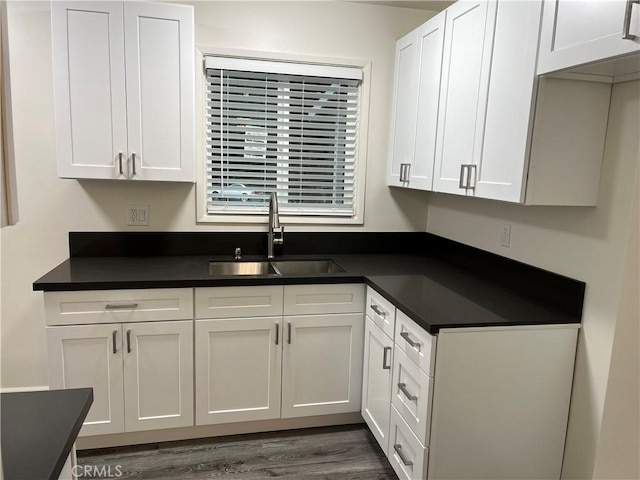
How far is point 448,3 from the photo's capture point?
9.52ft

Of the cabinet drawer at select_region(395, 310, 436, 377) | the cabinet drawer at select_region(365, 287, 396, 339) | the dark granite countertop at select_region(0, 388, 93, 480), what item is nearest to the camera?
the dark granite countertop at select_region(0, 388, 93, 480)

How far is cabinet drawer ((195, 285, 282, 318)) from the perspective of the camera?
2.37 metres

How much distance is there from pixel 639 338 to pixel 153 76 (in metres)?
2.43

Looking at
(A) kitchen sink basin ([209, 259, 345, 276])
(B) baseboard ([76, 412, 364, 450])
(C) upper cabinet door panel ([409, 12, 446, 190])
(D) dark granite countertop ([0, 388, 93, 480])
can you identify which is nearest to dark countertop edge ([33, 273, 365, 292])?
(A) kitchen sink basin ([209, 259, 345, 276])

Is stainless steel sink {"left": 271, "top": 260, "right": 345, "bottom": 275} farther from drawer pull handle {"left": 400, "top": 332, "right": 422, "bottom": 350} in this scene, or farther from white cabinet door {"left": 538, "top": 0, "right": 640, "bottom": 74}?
white cabinet door {"left": 538, "top": 0, "right": 640, "bottom": 74}

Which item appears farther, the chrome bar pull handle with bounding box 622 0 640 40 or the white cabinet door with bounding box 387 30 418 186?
the white cabinet door with bounding box 387 30 418 186

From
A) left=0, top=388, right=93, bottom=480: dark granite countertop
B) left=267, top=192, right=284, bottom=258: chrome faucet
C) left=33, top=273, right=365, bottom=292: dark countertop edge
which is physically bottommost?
left=33, top=273, right=365, bottom=292: dark countertop edge

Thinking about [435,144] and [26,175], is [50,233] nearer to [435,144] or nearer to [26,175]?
[26,175]

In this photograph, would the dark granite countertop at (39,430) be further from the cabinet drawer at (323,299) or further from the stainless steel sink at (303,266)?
the stainless steel sink at (303,266)

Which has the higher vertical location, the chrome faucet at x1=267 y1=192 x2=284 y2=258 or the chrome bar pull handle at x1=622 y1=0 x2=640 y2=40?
the chrome bar pull handle at x1=622 y1=0 x2=640 y2=40

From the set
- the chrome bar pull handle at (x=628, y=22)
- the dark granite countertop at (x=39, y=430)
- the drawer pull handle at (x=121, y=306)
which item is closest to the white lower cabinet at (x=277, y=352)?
the drawer pull handle at (x=121, y=306)

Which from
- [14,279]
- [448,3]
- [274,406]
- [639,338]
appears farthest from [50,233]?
[639,338]

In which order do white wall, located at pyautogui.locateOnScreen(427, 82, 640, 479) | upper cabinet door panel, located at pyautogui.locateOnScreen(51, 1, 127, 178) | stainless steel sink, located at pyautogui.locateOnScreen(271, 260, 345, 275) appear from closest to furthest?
white wall, located at pyautogui.locateOnScreen(427, 82, 640, 479)
upper cabinet door panel, located at pyautogui.locateOnScreen(51, 1, 127, 178)
stainless steel sink, located at pyautogui.locateOnScreen(271, 260, 345, 275)

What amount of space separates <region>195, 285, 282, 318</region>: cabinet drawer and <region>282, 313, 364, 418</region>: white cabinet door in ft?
0.41
